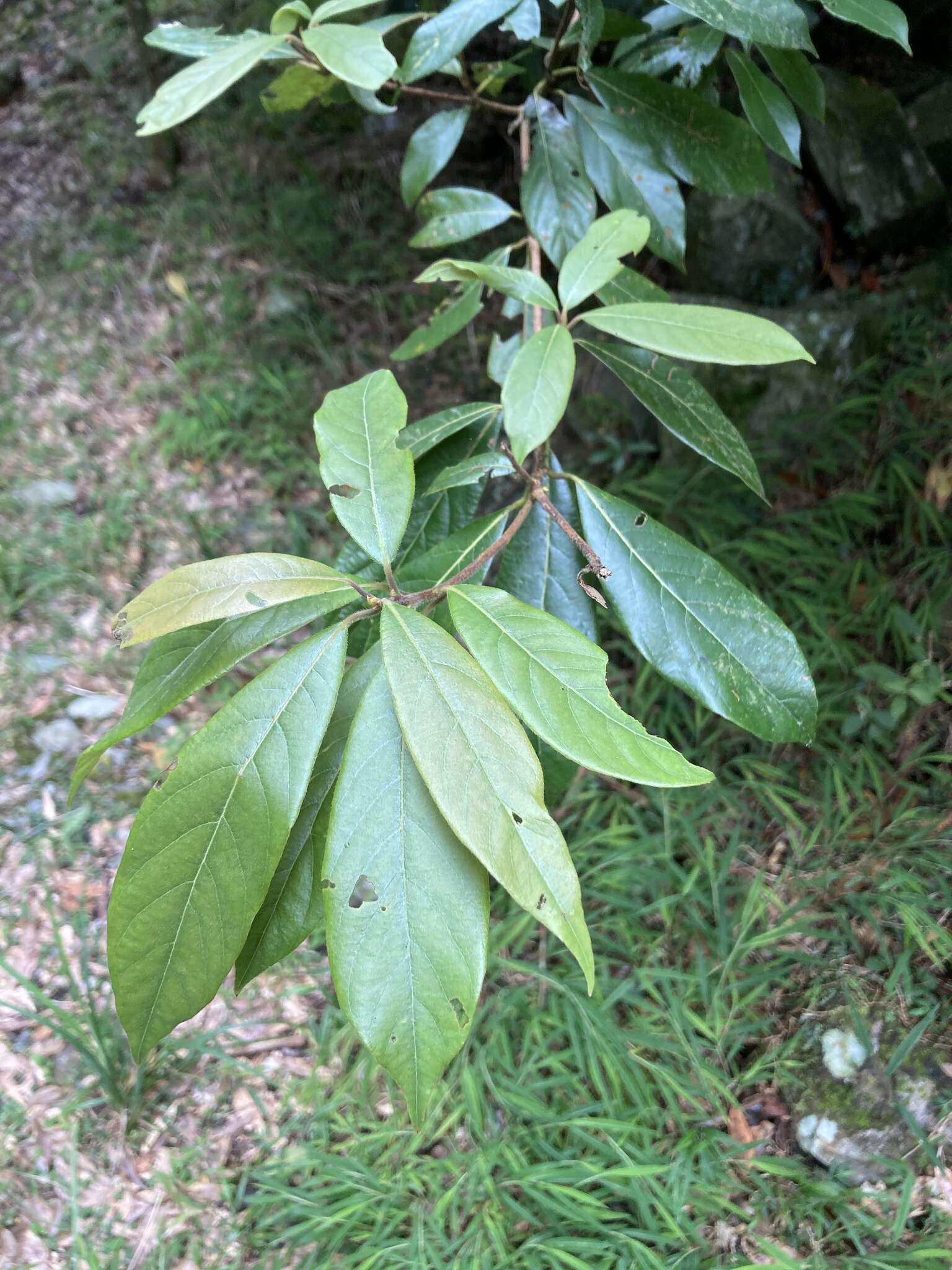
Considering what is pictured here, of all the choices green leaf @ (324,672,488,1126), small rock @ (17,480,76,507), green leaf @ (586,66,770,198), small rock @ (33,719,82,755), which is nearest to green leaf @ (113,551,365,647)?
green leaf @ (324,672,488,1126)

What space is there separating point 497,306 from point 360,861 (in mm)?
2678

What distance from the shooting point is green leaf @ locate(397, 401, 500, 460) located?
888mm

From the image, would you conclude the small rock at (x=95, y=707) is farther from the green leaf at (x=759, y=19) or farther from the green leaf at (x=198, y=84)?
the green leaf at (x=759, y=19)

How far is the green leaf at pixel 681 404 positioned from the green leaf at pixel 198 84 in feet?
1.29

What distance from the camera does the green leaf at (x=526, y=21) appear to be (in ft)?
3.29

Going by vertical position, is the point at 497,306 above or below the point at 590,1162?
above

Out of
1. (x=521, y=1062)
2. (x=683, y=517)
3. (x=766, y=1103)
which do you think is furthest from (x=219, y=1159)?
(x=683, y=517)

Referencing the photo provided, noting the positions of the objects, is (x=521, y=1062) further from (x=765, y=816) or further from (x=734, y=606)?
(x=734, y=606)

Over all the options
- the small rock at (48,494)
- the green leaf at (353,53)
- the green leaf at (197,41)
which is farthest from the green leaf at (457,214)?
the small rock at (48,494)

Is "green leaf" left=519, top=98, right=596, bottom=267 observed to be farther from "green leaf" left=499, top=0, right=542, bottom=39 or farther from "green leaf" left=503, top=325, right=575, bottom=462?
"green leaf" left=503, top=325, right=575, bottom=462

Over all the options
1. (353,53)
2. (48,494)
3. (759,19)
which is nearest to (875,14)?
(759,19)

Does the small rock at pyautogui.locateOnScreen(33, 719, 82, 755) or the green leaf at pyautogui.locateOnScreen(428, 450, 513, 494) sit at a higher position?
the green leaf at pyautogui.locateOnScreen(428, 450, 513, 494)

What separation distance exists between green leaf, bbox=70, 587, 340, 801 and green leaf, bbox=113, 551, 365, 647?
0.06ft

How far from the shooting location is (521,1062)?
1.69 m
